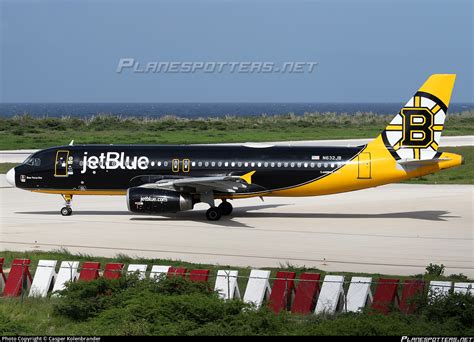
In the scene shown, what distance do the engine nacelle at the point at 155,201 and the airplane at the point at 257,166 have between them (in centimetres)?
11

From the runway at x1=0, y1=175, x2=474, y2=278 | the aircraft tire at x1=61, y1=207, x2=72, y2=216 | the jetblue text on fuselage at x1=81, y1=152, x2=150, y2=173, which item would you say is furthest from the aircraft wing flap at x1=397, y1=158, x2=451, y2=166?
the aircraft tire at x1=61, y1=207, x2=72, y2=216

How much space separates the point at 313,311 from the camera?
22.3m

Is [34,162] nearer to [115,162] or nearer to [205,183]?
[115,162]

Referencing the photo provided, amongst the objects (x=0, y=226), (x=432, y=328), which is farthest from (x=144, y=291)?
(x=0, y=226)

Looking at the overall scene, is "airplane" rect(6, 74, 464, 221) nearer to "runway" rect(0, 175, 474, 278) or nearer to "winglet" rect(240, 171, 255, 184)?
Answer: "winglet" rect(240, 171, 255, 184)

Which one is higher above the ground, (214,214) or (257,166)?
(257,166)

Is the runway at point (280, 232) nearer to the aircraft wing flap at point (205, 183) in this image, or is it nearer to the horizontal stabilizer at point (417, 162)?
the aircraft wing flap at point (205, 183)

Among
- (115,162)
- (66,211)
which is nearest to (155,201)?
(115,162)

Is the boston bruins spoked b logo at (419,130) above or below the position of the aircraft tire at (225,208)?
above

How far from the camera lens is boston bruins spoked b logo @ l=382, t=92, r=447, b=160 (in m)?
→ 40.5

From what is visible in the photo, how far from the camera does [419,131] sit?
40562mm

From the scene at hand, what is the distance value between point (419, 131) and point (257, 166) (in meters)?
7.66

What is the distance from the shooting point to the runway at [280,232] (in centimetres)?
3062

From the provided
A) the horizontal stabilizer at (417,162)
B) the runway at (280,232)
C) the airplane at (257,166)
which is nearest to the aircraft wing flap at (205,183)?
the airplane at (257,166)
